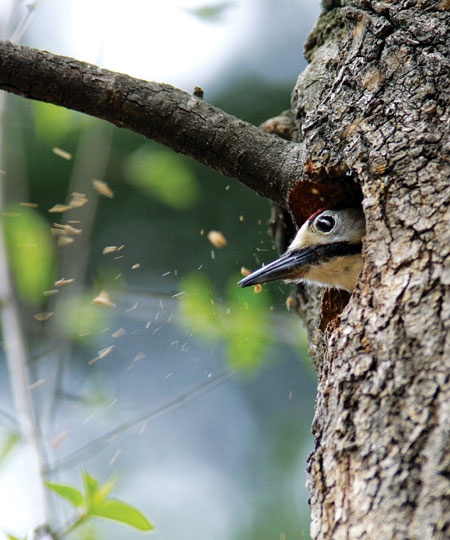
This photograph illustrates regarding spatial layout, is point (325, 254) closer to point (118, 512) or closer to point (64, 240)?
point (118, 512)

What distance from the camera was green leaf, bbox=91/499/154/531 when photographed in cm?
251

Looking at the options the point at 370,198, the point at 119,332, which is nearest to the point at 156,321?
the point at 119,332

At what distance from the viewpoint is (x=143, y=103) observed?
9.04ft

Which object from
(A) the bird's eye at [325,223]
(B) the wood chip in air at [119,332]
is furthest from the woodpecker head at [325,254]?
(B) the wood chip in air at [119,332]

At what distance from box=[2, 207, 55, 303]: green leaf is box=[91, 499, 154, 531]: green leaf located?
178 cm

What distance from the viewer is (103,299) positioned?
4.13m

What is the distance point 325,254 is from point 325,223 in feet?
0.46

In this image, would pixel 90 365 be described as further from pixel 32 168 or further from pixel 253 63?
pixel 253 63

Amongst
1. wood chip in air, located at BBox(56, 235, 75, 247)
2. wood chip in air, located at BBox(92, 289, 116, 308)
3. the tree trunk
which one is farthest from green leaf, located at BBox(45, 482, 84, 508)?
wood chip in air, located at BBox(56, 235, 75, 247)

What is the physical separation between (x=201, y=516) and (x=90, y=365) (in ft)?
5.55

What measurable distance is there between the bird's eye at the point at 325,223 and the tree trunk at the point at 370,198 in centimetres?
5

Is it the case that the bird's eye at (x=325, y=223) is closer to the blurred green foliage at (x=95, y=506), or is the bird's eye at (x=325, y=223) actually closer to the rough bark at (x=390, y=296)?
the rough bark at (x=390, y=296)

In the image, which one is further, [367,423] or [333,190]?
[333,190]

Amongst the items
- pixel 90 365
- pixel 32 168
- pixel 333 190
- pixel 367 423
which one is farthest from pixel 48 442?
pixel 32 168
